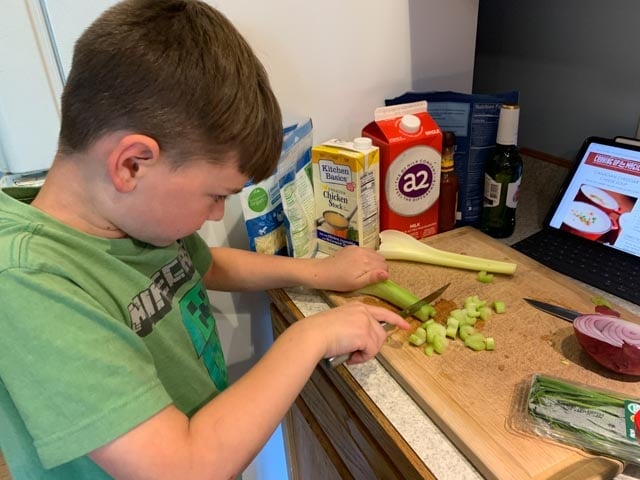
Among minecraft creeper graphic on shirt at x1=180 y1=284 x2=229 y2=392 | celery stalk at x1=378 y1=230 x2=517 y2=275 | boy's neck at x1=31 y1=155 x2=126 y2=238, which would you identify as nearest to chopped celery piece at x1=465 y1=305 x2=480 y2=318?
celery stalk at x1=378 y1=230 x2=517 y2=275

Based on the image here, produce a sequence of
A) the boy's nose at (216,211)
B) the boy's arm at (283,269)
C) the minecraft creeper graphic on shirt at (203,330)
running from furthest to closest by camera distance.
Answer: the boy's arm at (283,269) < the minecraft creeper graphic on shirt at (203,330) < the boy's nose at (216,211)

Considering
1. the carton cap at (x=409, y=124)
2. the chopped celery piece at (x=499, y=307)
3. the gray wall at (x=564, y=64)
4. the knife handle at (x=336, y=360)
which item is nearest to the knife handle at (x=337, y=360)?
the knife handle at (x=336, y=360)

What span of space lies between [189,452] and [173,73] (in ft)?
1.08

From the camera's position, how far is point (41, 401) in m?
0.40

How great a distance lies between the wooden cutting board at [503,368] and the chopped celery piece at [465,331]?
1 centimetres

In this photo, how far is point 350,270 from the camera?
73 cm

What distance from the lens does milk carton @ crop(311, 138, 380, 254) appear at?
2.52 ft

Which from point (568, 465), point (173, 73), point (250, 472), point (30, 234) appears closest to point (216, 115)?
point (173, 73)

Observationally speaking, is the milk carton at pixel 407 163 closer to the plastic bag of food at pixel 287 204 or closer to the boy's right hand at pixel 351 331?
the plastic bag of food at pixel 287 204

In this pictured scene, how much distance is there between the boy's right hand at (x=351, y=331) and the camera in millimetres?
558

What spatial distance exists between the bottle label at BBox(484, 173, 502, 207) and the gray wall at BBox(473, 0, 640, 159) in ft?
0.81

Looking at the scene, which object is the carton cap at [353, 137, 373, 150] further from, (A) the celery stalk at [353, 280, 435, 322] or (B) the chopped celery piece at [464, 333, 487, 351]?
(B) the chopped celery piece at [464, 333, 487, 351]

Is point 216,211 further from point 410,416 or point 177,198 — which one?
point 410,416

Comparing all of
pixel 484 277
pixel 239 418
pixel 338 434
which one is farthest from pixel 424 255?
pixel 239 418
